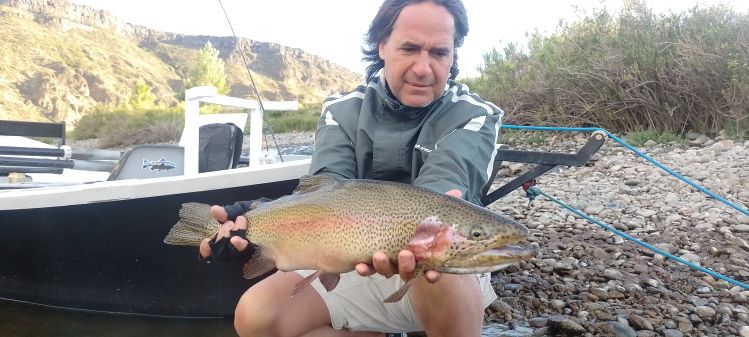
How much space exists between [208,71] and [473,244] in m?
55.1

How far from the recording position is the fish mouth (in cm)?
196

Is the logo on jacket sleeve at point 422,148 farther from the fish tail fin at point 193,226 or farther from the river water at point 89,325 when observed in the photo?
the river water at point 89,325

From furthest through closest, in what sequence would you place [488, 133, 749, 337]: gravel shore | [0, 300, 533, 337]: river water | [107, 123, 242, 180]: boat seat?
1. [107, 123, 242, 180]: boat seat
2. [0, 300, 533, 337]: river water
3. [488, 133, 749, 337]: gravel shore

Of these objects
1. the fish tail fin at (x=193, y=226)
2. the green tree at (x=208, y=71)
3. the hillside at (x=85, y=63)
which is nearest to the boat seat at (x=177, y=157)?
the fish tail fin at (x=193, y=226)

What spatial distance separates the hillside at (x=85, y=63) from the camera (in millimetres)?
53500

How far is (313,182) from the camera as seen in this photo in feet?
8.18

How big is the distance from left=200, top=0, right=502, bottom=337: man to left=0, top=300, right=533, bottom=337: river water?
6.45ft

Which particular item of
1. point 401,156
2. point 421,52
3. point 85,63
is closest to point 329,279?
point 401,156

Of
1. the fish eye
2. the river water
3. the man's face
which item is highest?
the man's face

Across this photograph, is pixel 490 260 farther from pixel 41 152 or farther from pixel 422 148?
pixel 41 152

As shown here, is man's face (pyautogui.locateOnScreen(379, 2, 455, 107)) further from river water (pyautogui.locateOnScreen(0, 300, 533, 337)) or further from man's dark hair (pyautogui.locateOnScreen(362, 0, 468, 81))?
river water (pyautogui.locateOnScreen(0, 300, 533, 337))

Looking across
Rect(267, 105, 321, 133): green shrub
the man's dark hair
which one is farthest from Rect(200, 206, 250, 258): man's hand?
Rect(267, 105, 321, 133): green shrub

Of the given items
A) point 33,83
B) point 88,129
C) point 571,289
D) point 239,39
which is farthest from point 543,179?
point 33,83

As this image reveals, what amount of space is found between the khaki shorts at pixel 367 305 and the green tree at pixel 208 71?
49078mm
